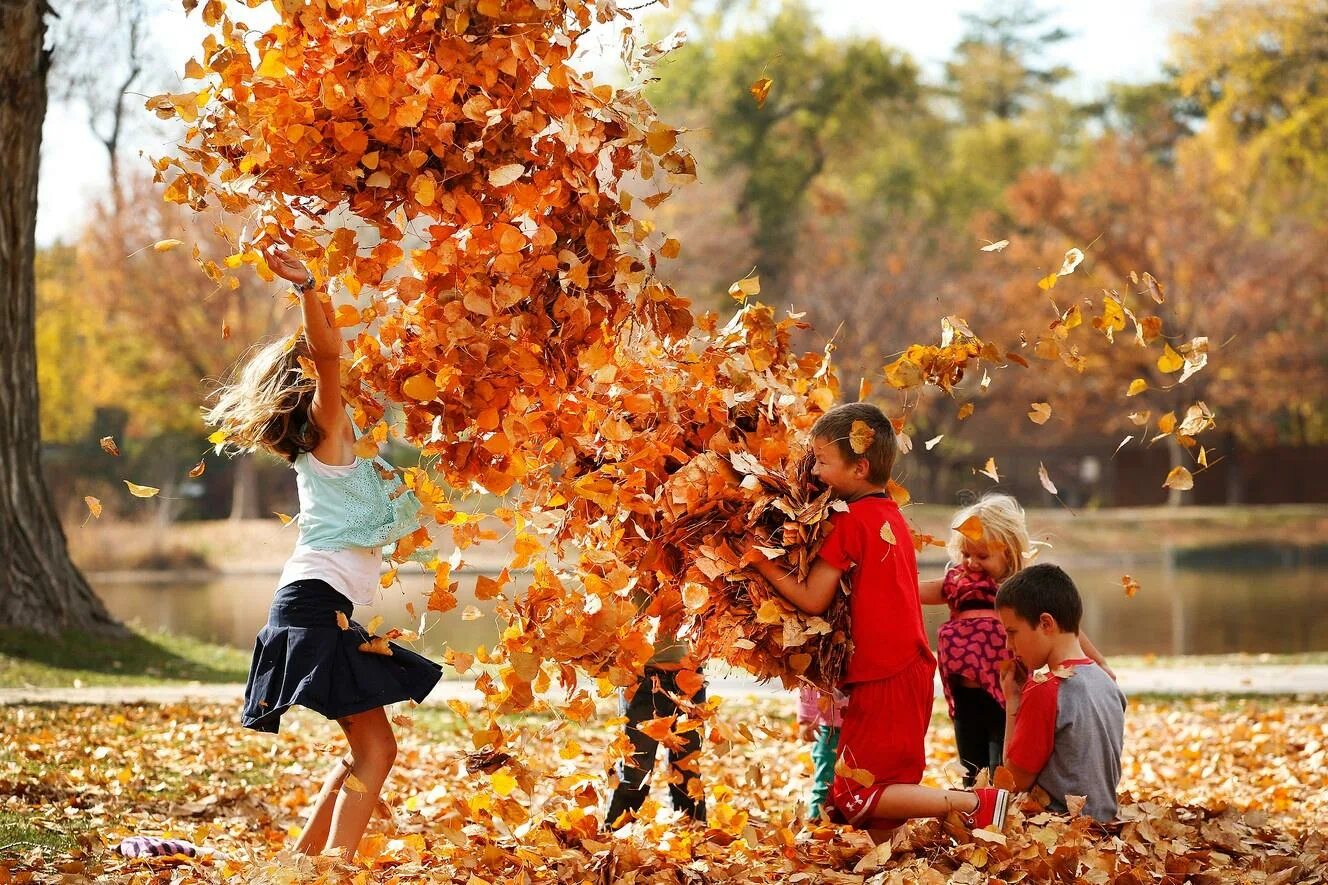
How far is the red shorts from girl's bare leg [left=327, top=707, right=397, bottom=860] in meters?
1.30

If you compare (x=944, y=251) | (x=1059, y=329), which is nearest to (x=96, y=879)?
(x=1059, y=329)

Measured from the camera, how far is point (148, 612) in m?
17.4

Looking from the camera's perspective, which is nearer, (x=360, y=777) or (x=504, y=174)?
(x=504, y=174)

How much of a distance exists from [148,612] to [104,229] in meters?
14.2

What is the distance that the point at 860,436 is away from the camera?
388 centimetres

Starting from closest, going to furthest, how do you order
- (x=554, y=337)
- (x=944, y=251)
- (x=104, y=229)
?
(x=554, y=337) < (x=104, y=229) < (x=944, y=251)

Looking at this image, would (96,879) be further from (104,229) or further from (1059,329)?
(104,229)

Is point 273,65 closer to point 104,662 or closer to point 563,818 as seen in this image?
point 563,818

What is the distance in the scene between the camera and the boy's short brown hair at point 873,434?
397cm

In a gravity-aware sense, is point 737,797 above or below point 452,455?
below

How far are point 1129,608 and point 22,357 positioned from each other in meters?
13.2

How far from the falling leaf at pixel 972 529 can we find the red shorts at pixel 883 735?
50 cm

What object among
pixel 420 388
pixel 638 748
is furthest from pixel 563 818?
pixel 420 388

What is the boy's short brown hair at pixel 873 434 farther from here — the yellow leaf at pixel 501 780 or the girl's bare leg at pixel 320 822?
the girl's bare leg at pixel 320 822
